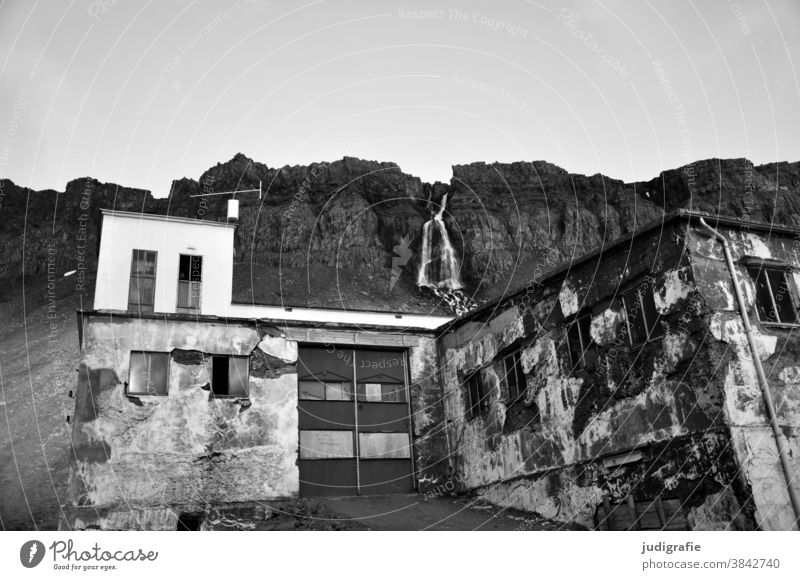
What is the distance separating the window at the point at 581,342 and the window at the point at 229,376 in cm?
654

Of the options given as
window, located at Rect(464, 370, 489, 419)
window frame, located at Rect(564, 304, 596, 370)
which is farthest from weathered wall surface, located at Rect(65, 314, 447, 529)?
window frame, located at Rect(564, 304, 596, 370)

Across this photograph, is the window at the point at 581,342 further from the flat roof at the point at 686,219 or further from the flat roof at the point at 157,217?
the flat roof at the point at 157,217

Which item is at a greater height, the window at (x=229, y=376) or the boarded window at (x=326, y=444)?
the window at (x=229, y=376)

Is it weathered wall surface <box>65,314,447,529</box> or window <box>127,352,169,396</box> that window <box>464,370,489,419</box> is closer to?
weathered wall surface <box>65,314,447,529</box>

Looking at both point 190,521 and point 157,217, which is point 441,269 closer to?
point 157,217

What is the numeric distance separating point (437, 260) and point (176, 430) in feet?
135

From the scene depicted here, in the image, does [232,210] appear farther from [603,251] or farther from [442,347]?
[603,251]

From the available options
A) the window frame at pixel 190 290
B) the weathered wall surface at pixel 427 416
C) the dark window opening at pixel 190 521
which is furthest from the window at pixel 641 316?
the window frame at pixel 190 290

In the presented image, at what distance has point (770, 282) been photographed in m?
10.7

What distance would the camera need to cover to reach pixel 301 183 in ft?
203

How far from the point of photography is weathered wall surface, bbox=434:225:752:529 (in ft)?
30.9

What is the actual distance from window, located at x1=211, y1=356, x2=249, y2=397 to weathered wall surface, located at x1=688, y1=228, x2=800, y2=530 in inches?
348

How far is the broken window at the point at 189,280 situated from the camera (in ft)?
55.2
